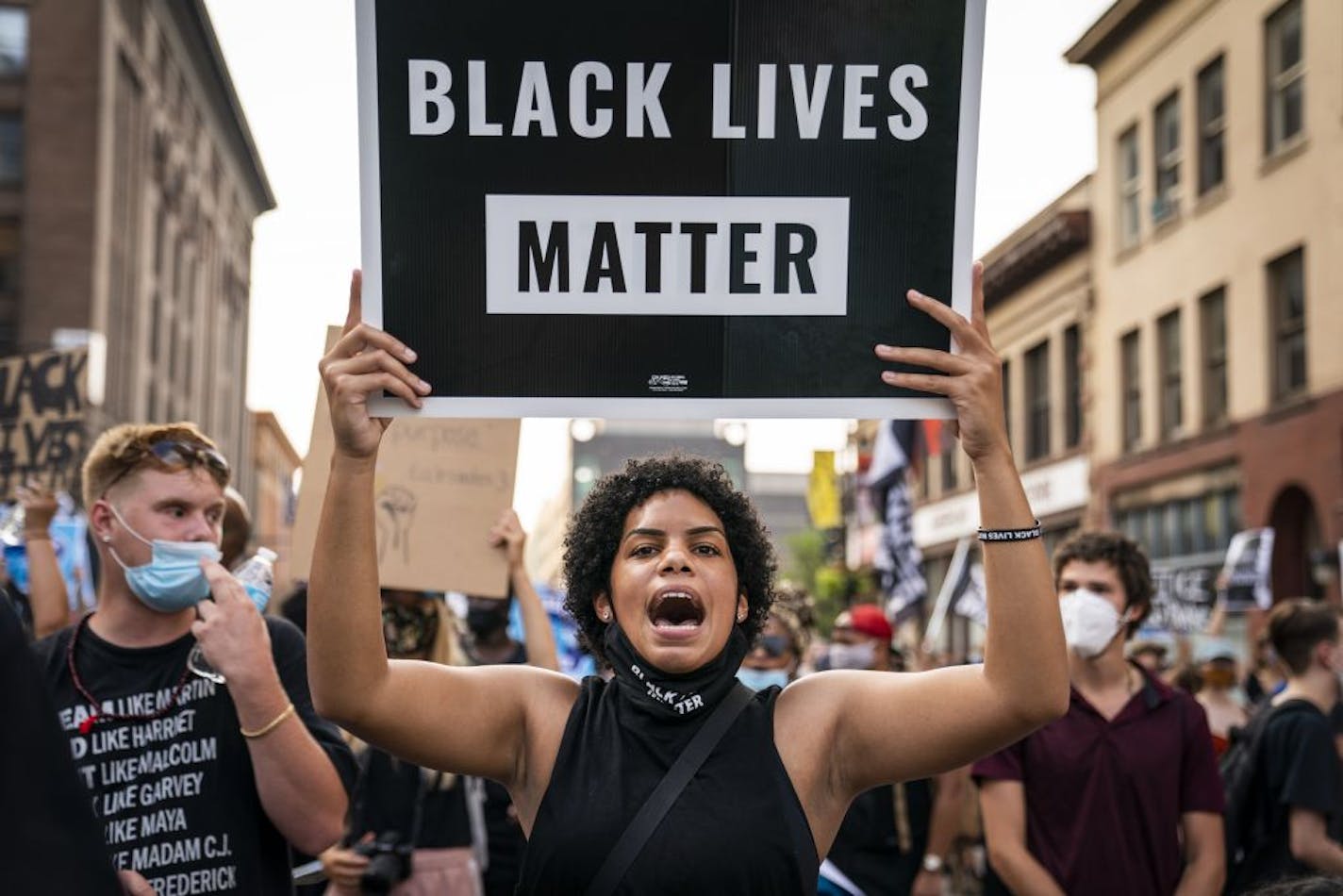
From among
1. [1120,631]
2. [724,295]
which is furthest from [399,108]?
[1120,631]

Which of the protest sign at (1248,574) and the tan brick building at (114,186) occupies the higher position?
the tan brick building at (114,186)

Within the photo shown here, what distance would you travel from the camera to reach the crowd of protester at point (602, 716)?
10.5 feet

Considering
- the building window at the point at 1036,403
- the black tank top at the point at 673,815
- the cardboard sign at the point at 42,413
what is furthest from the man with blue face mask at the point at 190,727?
the building window at the point at 1036,403

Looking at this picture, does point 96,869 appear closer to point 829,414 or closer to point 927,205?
point 829,414

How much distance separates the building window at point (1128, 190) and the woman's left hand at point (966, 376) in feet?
92.1

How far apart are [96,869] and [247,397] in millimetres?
79582

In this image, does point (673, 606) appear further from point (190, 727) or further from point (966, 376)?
point (190, 727)

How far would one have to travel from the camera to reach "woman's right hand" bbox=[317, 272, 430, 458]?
316 centimetres

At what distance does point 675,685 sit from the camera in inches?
133

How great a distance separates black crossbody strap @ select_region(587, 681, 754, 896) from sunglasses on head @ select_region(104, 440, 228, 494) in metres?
1.70

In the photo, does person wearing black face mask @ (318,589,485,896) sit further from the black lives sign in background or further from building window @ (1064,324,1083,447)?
building window @ (1064,324,1083,447)

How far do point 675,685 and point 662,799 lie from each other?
232mm

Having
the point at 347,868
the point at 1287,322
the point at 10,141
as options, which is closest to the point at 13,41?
the point at 10,141

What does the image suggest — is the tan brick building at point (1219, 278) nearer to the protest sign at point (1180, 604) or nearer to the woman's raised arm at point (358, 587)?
the protest sign at point (1180, 604)
